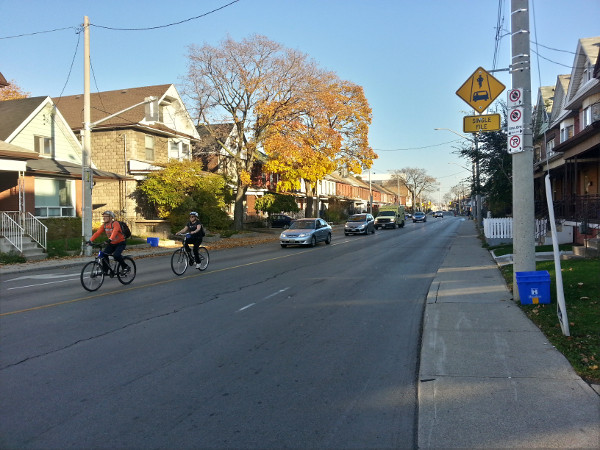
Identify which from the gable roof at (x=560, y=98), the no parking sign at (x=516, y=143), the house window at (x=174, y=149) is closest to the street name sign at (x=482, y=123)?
the no parking sign at (x=516, y=143)

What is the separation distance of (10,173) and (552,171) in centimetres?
2752

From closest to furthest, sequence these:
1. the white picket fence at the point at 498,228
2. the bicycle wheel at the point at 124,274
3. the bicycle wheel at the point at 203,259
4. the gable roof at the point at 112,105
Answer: the bicycle wheel at the point at 124,274
the bicycle wheel at the point at 203,259
the white picket fence at the point at 498,228
the gable roof at the point at 112,105

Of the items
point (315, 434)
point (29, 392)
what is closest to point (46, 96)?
point (29, 392)

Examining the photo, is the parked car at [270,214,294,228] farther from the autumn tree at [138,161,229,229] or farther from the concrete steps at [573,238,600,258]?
the concrete steps at [573,238,600,258]

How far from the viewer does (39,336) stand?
6.89 meters

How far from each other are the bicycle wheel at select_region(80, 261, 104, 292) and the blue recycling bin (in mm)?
8918

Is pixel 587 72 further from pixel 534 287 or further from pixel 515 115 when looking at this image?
pixel 534 287

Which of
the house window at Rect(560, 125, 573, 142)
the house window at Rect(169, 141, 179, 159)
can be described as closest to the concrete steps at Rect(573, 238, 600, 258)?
the house window at Rect(560, 125, 573, 142)

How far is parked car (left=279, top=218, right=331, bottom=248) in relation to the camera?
23.7 meters

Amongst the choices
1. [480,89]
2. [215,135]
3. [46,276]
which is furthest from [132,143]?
[480,89]

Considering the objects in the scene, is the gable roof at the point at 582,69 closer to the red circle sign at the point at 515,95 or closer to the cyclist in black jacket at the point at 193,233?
the red circle sign at the point at 515,95

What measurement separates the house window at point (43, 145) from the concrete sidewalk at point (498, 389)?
951 inches

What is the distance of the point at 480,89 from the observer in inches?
376

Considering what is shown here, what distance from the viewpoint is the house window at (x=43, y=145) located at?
25.1m
